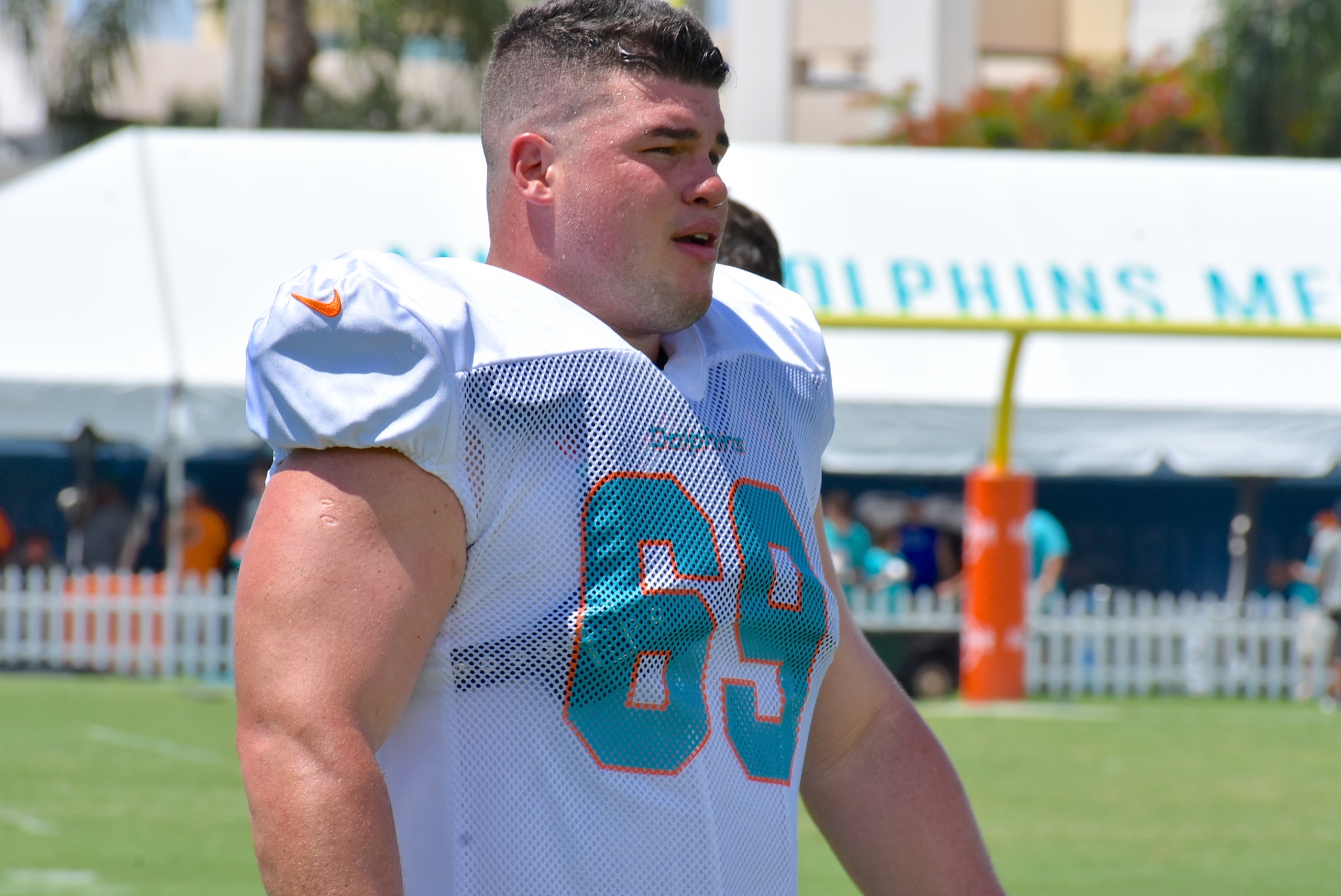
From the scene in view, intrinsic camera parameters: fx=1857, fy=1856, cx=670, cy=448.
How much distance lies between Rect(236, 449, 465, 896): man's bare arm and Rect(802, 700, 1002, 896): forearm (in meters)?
0.64

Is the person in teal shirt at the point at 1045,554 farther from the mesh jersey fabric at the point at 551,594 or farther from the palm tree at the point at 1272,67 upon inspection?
the mesh jersey fabric at the point at 551,594

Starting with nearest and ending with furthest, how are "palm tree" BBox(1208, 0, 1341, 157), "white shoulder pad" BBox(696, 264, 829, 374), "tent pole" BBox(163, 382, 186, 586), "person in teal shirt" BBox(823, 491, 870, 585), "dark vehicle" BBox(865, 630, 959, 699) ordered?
"white shoulder pad" BBox(696, 264, 829, 374) → "dark vehicle" BBox(865, 630, 959, 699) → "person in teal shirt" BBox(823, 491, 870, 585) → "tent pole" BBox(163, 382, 186, 586) → "palm tree" BBox(1208, 0, 1341, 157)

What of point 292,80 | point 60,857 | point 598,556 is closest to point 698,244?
point 598,556

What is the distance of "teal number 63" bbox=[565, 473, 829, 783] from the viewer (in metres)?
1.65

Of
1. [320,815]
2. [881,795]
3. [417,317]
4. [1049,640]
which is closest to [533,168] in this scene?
[417,317]

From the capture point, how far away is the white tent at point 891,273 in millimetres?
13453

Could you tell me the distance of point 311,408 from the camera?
5.05 ft

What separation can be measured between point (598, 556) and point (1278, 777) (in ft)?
27.5

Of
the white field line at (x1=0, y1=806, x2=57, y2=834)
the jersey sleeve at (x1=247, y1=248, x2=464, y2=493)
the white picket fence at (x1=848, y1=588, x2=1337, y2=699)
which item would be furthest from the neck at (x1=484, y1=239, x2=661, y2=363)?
the white picket fence at (x1=848, y1=588, x2=1337, y2=699)

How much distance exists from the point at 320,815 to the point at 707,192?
69 cm

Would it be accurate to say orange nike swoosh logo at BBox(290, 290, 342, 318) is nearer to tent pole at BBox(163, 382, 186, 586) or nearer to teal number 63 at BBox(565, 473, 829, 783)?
teal number 63 at BBox(565, 473, 829, 783)

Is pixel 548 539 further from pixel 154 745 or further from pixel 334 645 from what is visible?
pixel 154 745

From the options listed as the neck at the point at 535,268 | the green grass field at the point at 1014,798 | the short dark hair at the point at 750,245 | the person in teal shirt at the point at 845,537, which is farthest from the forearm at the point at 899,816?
the person in teal shirt at the point at 845,537

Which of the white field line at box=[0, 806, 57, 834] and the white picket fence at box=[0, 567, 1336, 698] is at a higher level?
the white field line at box=[0, 806, 57, 834]
